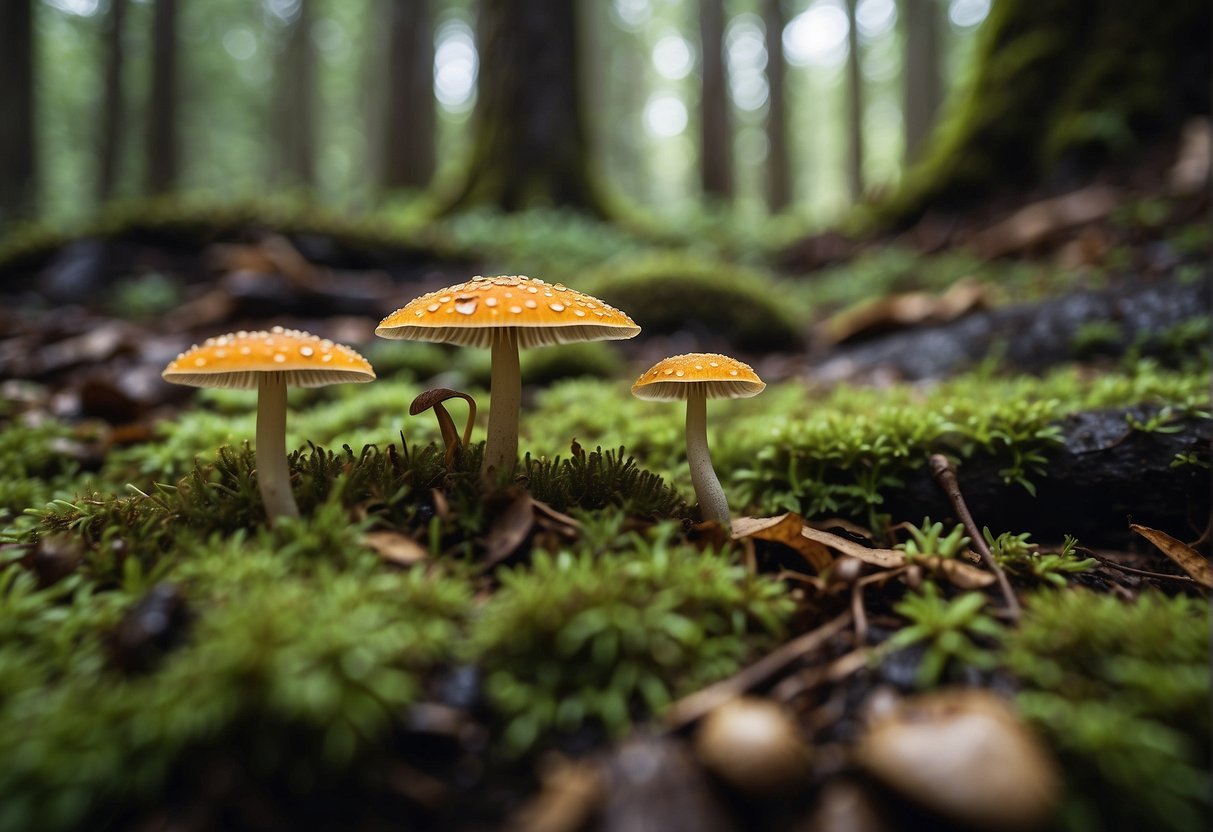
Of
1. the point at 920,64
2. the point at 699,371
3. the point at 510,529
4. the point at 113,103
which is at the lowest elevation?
the point at 510,529

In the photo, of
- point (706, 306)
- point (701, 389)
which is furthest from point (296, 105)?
point (701, 389)

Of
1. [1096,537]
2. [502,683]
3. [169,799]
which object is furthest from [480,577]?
[1096,537]

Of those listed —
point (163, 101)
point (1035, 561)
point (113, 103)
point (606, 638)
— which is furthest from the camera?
point (113, 103)

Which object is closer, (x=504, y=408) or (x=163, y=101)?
(x=504, y=408)

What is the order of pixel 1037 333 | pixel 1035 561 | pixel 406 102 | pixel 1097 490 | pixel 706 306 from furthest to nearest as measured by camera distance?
pixel 406 102 < pixel 706 306 < pixel 1037 333 < pixel 1097 490 < pixel 1035 561

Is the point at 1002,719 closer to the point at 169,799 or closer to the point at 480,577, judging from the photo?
the point at 480,577

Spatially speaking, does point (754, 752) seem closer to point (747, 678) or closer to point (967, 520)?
point (747, 678)
